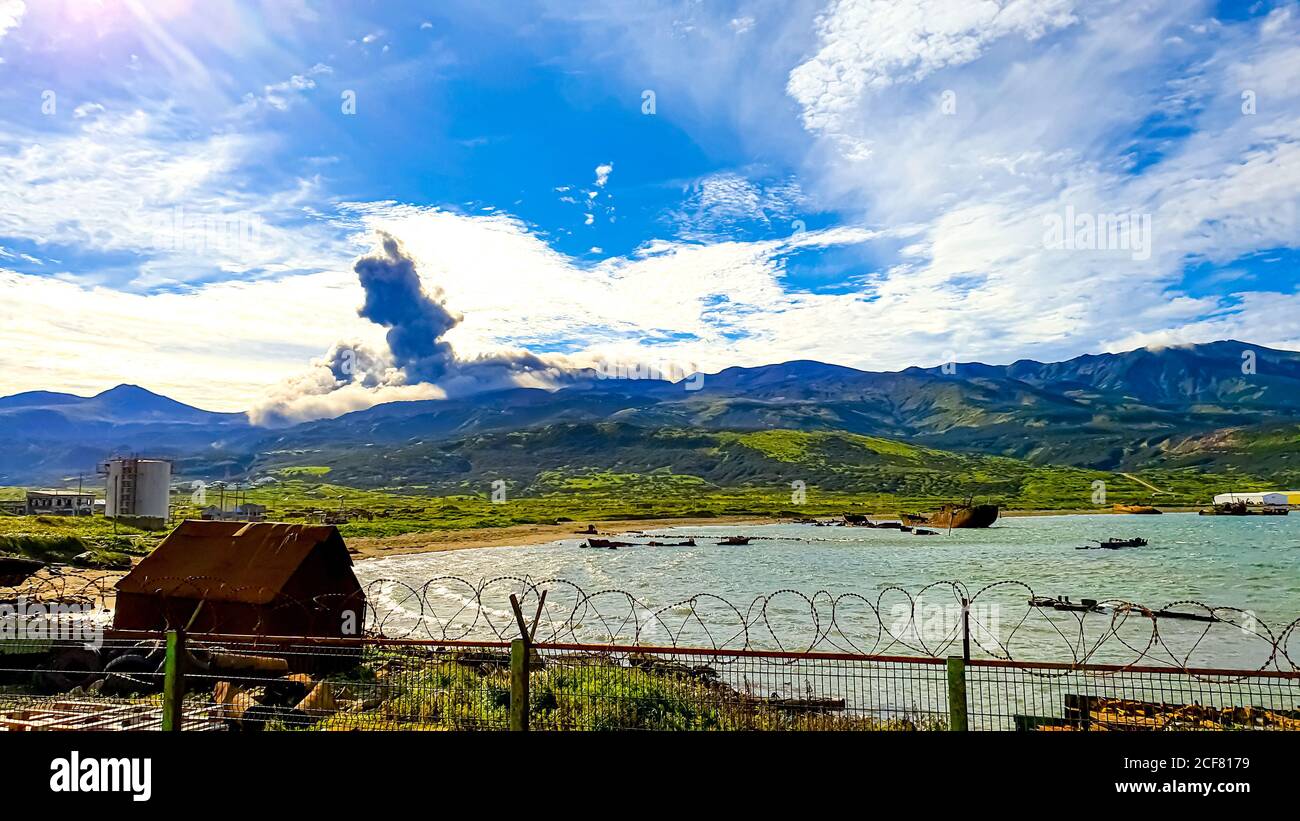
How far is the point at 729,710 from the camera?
1503 cm

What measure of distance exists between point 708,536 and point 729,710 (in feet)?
345

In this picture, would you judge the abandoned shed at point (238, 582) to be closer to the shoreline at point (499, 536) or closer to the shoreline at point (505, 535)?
the shoreline at point (505, 535)

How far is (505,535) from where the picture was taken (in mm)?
116062

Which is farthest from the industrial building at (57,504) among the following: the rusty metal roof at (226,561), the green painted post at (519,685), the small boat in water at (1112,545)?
the green painted post at (519,685)

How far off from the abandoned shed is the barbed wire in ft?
0.17

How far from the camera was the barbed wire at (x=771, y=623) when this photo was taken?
2144 cm

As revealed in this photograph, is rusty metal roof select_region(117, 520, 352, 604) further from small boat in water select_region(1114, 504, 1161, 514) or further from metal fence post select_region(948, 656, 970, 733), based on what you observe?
small boat in water select_region(1114, 504, 1161, 514)

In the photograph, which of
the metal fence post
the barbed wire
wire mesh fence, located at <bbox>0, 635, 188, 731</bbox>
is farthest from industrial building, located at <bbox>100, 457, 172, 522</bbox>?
the metal fence post

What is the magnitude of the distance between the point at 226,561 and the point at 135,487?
8457 centimetres

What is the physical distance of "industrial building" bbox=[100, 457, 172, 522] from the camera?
3597 inches
